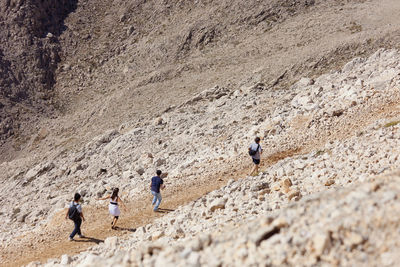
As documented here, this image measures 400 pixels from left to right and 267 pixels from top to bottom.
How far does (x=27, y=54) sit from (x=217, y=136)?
3246 centimetres

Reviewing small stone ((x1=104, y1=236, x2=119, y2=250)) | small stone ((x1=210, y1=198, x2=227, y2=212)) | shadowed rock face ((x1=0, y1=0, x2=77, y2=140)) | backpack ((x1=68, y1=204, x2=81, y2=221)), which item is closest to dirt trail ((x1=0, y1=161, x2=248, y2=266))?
backpack ((x1=68, y1=204, x2=81, y2=221))

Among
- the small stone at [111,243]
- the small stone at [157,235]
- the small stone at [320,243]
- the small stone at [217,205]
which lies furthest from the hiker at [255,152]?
the small stone at [320,243]

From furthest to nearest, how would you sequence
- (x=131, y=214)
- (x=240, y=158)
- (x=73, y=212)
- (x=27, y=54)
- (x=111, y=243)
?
(x=27, y=54), (x=240, y=158), (x=131, y=214), (x=73, y=212), (x=111, y=243)

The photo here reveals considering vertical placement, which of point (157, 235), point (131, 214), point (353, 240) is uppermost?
point (353, 240)

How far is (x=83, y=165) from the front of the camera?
2203 cm

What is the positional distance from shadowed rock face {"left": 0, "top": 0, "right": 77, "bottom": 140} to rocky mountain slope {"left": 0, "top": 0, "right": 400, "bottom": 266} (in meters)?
0.88

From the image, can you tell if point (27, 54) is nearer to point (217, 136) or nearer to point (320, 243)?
point (217, 136)

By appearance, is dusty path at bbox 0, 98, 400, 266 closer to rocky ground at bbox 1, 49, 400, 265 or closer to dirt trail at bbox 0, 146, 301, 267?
dirt trail at bbox 0, 146, 301, 267

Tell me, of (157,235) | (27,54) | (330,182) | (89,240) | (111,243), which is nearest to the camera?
(157,235)

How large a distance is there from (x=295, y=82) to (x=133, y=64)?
2061 centimetres

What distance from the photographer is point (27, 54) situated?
137ft

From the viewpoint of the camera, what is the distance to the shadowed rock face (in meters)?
38.0

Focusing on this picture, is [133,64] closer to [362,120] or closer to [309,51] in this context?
[309,51]

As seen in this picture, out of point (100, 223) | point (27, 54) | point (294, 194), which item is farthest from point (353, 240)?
point (27, 54)
